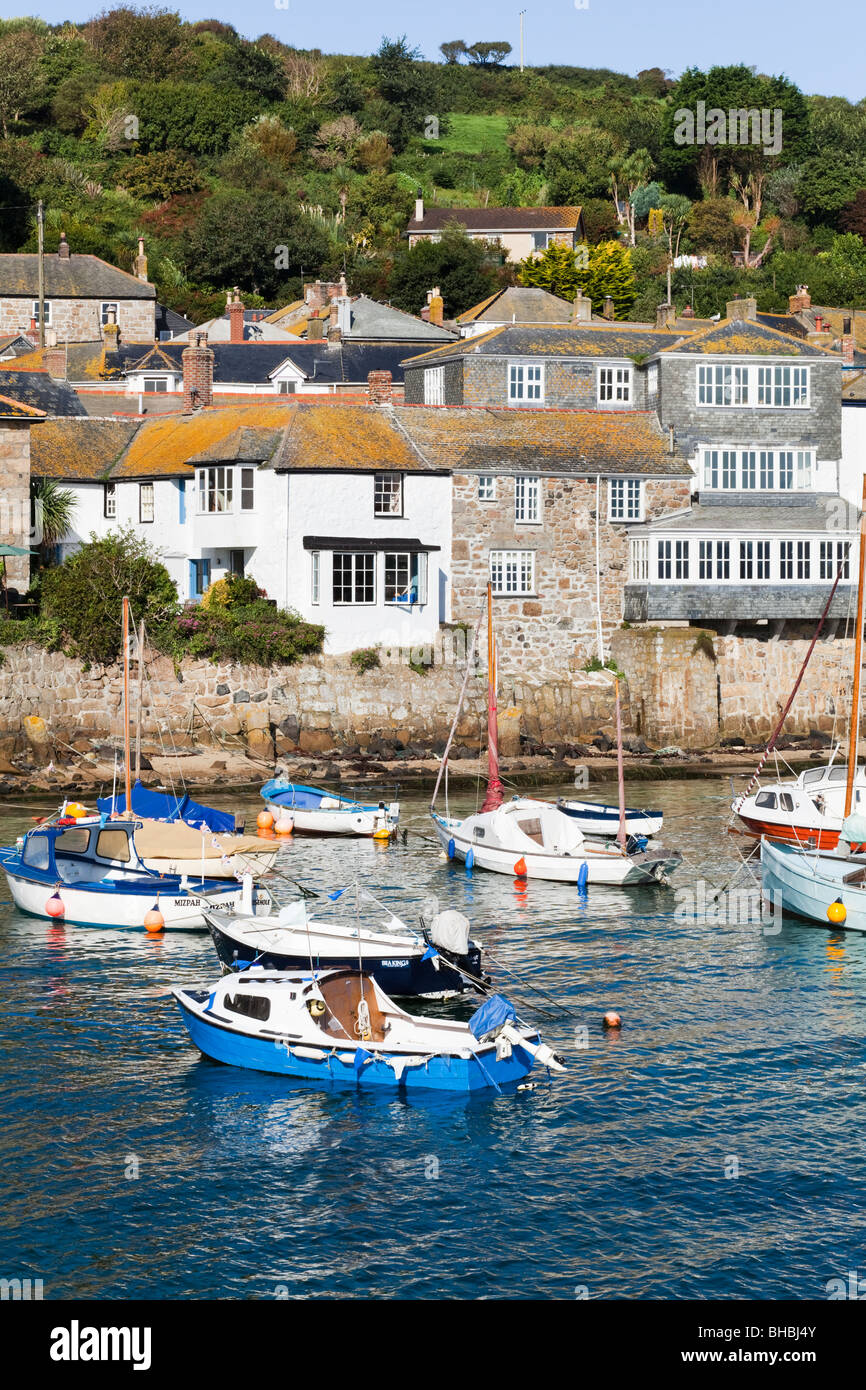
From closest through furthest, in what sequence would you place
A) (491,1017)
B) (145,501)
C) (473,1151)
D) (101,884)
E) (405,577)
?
(473,1151) < (491,1017) < (101,884) < (405,577) < (145,501)

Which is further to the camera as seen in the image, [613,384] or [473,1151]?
[613,384]

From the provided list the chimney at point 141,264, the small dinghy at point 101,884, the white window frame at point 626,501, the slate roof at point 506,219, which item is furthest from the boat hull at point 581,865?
the slate roof at point 506,219

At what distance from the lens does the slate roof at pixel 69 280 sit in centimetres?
10319

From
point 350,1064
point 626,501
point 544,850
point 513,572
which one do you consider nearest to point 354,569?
point 513,572

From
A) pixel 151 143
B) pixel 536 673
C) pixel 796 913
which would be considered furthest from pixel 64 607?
pixel 151 143

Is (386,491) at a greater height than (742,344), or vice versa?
(742,344)

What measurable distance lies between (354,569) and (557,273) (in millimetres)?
46909

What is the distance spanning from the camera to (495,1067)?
2759 cm

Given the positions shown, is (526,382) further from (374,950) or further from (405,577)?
(374,950)

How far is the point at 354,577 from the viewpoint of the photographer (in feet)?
203

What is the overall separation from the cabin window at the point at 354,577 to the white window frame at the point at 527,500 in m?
6.30

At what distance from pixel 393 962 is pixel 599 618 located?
34969 millimetres
